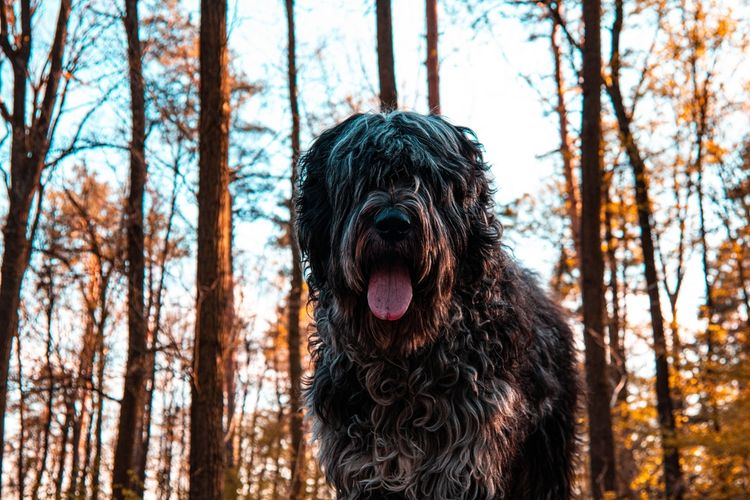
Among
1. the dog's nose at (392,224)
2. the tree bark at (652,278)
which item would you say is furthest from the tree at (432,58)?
the dog's nose at (392,224)

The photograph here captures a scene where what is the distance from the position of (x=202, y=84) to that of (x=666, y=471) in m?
10.2

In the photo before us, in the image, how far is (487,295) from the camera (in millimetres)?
4172

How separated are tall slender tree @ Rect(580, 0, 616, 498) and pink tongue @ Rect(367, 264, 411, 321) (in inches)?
215

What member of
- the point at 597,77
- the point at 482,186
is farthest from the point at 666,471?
the point at 482,186

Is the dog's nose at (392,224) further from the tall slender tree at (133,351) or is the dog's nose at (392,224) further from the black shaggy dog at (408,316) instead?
the tall slender tree at (133,351)

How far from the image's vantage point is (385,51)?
856 cm

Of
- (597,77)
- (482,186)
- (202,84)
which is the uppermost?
(597,77)

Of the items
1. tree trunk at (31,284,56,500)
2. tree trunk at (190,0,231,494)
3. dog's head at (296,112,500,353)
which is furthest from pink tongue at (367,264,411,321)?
tree trunk at (31,284,56,500)

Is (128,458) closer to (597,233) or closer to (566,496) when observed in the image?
(597,233)

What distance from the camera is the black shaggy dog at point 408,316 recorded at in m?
3.74

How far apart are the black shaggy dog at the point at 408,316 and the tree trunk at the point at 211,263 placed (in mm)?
2907

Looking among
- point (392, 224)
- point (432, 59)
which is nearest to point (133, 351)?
point (432, 59)

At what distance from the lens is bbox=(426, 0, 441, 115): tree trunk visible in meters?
10.6

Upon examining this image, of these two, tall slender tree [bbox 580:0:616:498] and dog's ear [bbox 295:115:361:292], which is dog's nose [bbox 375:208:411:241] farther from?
tall slender tree [bbox 580:0:616:498]
